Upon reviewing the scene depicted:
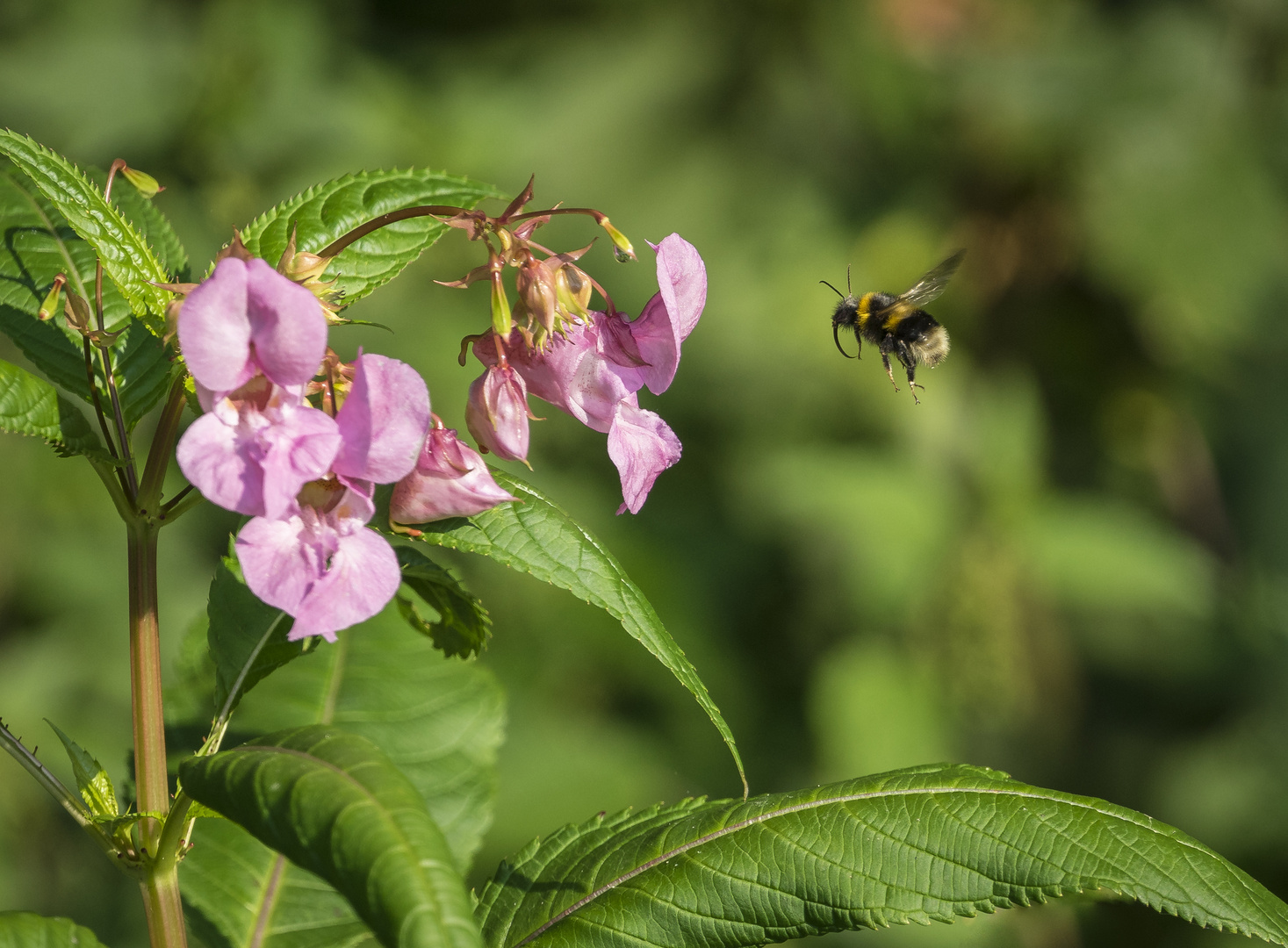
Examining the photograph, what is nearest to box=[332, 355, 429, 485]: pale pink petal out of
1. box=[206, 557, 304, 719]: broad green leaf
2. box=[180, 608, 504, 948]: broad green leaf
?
box=[206, 557, 304, 719]: broad green leaf

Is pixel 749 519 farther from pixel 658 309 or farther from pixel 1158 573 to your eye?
pixel 658 309

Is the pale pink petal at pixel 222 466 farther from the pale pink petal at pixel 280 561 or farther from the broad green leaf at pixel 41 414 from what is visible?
the broad green leaf at pixel 41 414

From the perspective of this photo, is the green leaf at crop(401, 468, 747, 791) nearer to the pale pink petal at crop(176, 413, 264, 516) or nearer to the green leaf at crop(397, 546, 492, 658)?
the green leaf at crop(397, 546, 492, 658)

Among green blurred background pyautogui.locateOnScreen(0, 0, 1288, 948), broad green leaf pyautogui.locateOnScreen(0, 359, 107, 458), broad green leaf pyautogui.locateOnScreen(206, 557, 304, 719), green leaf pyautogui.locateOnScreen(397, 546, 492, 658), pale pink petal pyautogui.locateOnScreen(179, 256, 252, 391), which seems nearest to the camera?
pale pink petal pyautogui.locateOnScreen(179, 256, 252, 391)

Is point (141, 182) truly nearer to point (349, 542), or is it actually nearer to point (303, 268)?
point (303, 268)

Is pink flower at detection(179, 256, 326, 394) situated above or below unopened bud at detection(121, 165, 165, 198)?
below

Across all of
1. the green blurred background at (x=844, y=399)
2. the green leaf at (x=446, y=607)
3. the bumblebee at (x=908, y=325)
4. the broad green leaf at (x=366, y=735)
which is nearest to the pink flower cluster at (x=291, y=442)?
the green leaf at (x=446, y=607)
